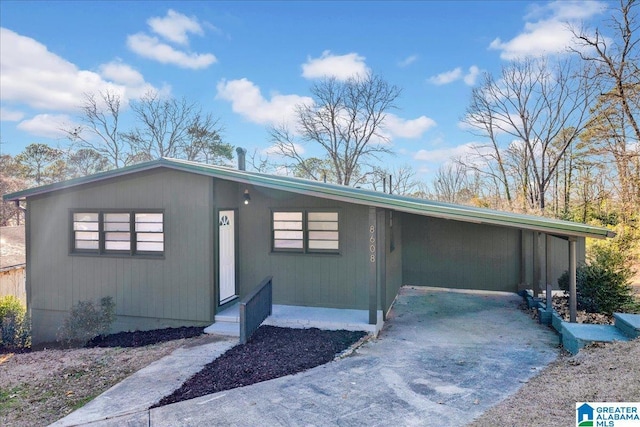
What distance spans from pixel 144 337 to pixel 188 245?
1830 millimetres

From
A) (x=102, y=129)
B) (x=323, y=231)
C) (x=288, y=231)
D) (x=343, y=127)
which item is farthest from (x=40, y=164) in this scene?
(x=323, y=231)

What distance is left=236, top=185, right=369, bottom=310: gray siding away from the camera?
732cm

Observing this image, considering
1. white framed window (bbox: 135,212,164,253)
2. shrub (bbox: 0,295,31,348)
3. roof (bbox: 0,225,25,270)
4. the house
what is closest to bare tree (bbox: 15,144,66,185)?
roof (bbox: 0,225,25,270)

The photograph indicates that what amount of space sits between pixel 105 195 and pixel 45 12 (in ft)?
47.0

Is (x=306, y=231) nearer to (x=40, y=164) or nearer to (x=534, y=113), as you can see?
(x=534, y=113)

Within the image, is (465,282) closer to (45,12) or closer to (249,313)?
(249,313)

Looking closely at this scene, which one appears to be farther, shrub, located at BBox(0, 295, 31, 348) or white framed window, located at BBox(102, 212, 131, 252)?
shrub, located at BBox(0, 295, 31, 348)

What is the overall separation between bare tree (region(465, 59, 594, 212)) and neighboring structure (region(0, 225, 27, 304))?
2413 cm

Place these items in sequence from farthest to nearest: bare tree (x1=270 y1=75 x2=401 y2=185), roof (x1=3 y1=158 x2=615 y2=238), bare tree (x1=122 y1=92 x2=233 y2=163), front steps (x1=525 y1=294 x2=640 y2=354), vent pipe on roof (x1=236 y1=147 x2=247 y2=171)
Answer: bare tree (x1=270 y1=75 x2=401 y2=185), bare tree (x1=122 y1=92 x2=233 y2=163), vent pipe on roof (x1=236 y1=147 x2=247 y2=171), roof (x1=3 y1=158 x2=615 y2=238), front steps (x1=525 y1=294 x2=640 y2=354)

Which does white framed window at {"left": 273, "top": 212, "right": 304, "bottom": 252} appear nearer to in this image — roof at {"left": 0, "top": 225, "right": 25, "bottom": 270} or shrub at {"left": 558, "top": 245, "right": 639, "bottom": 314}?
shrub at {"left": 558, "top": 245, "right": 639, "bottom": 314}

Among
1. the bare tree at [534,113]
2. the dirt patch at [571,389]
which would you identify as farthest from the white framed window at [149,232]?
the bare tree at [534,113]

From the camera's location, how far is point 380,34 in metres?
21.8

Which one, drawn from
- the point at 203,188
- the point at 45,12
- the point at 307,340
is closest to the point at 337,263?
the point at 307,340

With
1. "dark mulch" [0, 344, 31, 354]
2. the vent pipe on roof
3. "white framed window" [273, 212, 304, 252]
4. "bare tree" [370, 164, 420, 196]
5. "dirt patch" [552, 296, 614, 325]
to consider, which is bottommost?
"dark mulch" [0, 344, 31, 354]
